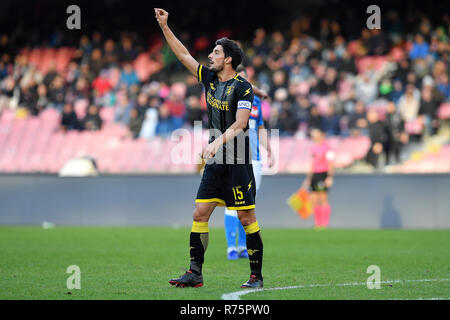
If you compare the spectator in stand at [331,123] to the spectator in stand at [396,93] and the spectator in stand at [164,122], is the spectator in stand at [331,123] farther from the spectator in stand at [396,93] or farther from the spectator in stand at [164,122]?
the spectator in stand at [164,122]

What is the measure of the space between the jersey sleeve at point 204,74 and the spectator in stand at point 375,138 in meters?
11.4

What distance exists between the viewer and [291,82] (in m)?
21.5

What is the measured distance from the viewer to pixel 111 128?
20.5 metres

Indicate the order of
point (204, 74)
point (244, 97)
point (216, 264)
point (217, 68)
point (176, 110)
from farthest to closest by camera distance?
point (176, 110) < point (216, 264) < point (204, 74) < point (217, 68) < point (244, 97)

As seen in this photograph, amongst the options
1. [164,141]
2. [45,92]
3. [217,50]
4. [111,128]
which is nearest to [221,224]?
[164,141]

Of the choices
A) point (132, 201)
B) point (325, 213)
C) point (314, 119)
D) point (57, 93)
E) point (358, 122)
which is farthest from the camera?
point (57, 93)

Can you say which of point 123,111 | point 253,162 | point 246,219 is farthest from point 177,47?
point 123,111

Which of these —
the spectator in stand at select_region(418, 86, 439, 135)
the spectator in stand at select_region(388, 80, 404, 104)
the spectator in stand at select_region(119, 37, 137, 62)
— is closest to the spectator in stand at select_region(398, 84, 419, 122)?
the spectator in stand at select_region(418, 86, 439, 135)

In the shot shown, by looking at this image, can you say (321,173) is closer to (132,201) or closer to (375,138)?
(375,138)

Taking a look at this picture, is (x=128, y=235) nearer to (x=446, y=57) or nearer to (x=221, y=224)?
(x=221, y=224)

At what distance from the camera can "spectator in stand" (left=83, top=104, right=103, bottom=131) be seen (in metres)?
20.4

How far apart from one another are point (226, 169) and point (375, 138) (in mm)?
11576

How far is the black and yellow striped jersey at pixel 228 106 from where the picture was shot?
7.14m

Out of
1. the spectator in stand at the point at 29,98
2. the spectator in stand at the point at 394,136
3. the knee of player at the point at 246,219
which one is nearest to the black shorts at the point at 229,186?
the knee of player at the point at 246,219
